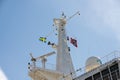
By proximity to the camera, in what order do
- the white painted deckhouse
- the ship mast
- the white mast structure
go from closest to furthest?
the white painted deckhouse, the white mast structure, the ship mast

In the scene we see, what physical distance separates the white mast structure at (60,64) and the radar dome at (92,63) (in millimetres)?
2965

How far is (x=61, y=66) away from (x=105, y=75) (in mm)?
16296

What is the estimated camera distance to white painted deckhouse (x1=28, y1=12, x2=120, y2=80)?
43.7 metres

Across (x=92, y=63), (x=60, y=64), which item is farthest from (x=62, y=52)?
(x=92, y=63)

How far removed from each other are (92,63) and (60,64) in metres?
10.9

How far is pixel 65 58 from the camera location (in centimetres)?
6106

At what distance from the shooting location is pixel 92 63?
4981cm

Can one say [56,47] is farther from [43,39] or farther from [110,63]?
[110,63]

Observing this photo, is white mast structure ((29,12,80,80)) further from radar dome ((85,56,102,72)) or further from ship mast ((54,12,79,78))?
radar dome ((85,56,102,72))

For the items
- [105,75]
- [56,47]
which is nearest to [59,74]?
[56,47]

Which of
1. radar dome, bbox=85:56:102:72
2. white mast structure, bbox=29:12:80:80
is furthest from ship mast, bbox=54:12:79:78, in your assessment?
radar dome, bbox=85:56:102:72

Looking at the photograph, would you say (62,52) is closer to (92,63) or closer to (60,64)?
(60,64)

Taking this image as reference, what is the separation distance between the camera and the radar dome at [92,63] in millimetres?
49259

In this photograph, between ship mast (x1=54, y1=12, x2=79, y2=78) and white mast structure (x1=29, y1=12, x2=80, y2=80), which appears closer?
white mast structure (x1=29, y1=12, x2=80, y2=80)
